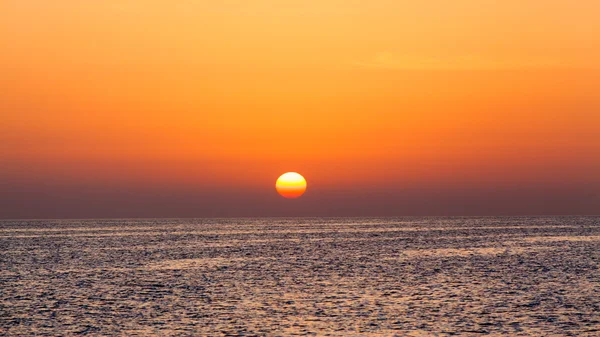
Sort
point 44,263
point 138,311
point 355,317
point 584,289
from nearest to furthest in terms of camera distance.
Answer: point 355,317 < point 138,311 < point 584,289 < point 44,263

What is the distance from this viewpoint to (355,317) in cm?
3706

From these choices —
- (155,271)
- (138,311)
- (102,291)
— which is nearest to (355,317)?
(138,311)

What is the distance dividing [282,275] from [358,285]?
1118 cm

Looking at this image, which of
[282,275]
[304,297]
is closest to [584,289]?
[304,297]

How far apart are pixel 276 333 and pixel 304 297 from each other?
514 inches

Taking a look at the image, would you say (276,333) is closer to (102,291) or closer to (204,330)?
(204,330)

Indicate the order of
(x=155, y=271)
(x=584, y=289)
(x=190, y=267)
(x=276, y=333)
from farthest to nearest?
1. (x=190, y=267)
2. (x=155, y=271)
3. (x=584, y=289)
4. (x=276, y=333)

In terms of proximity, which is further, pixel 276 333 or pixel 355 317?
pixel 355 317

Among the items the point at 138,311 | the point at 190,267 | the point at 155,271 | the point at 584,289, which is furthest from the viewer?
the point at 190,267

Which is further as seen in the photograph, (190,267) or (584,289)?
(190,267)

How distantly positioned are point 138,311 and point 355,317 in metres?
12.5

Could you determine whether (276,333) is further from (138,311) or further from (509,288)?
(509,288)

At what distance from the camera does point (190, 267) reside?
7306cm

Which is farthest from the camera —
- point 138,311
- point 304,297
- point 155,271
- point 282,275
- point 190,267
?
point 190,267
